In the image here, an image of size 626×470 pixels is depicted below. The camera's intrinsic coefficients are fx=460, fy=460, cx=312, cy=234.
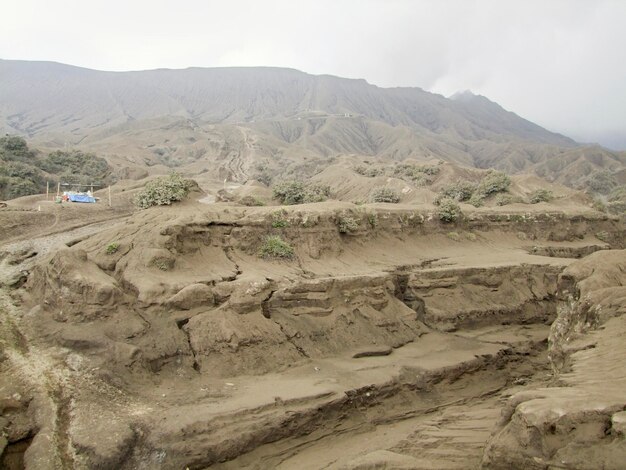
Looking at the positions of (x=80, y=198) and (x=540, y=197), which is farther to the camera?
(x=540, y=197)

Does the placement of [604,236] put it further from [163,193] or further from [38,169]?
[38,169]

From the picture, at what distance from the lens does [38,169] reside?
36.4 m

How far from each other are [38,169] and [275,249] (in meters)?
28.5

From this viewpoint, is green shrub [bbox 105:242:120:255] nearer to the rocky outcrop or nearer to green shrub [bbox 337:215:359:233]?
green shrub [bbox 337:215:359:233]

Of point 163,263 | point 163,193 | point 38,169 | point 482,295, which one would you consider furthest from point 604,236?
point 38,169

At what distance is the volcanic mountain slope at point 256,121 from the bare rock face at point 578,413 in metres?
49.8

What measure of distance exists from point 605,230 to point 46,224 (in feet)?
106

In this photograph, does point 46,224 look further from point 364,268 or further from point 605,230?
point 605,230

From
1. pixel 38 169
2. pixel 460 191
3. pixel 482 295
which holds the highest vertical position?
pixel 38 169

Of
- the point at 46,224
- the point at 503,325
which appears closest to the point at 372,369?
the point at 503,325

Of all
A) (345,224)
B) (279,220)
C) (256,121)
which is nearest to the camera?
(279,220)

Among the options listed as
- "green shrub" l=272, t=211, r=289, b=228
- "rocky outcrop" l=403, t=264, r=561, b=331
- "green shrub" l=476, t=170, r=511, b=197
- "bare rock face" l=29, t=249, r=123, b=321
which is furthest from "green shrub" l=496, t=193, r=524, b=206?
"bare rock face" l=29, t=249, r=123, b=321

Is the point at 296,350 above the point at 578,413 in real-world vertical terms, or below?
below

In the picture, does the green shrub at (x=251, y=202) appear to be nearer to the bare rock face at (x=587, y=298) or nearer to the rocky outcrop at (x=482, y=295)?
the rocky outcrop at (x=482, y=295)
